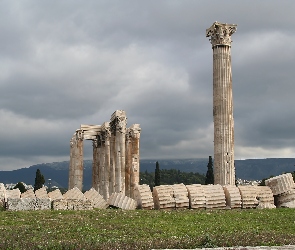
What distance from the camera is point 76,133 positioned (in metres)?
46.8

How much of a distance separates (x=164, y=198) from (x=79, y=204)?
440 centimetres

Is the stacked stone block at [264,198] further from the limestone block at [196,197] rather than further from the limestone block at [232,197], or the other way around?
the limestone block at [196,197]

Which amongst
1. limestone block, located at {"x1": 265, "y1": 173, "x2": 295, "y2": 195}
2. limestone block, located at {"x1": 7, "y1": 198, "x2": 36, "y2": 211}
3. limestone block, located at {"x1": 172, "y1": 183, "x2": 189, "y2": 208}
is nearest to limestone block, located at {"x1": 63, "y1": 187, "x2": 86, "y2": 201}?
limestone block, located at {"x1": 7, "y1": 198, "x2": 36, "y2": 211}

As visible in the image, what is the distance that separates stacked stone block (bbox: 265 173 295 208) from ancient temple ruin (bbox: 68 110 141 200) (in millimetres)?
15702

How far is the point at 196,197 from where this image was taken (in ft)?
82.7

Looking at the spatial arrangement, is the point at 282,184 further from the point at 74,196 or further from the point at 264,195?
the point at 74,196

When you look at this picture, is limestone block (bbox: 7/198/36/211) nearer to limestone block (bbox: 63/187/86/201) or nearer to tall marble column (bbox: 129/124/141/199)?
limestone block (bbox: 63/187/86/201)

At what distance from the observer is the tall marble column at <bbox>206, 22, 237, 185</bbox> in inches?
1194

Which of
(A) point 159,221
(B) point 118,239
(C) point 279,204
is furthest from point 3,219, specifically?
(C) point 279,204

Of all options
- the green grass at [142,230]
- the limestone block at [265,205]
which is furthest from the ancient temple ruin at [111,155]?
the green grass at [142,230]

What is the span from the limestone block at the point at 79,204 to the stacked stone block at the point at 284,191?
1016 cm

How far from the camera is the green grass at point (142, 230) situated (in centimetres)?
1248

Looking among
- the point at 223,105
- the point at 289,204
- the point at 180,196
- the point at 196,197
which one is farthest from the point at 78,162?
the point at 289,204

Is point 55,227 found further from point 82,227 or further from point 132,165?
point 132,165
